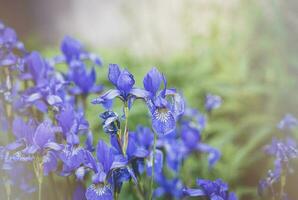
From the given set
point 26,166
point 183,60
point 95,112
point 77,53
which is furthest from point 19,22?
point 26,166

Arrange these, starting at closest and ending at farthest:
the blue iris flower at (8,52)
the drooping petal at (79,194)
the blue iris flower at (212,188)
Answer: the blue iris flower at (212,188) < the drooping petal at (79,194) < the blue iris flower at (8,52)

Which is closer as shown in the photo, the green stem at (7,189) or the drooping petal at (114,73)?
the drooping petal at (114,73)

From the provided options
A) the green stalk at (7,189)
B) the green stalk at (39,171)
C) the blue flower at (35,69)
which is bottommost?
the green stalk at (39,171)

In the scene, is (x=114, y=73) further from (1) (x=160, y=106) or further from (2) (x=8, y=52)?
A: (2) (x=8, y=52)

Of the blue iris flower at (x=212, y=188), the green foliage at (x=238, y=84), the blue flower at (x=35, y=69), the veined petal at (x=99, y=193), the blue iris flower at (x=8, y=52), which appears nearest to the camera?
the veined petal at (x=99, y=193)

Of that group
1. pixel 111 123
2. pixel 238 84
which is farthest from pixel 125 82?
pixel 238 84

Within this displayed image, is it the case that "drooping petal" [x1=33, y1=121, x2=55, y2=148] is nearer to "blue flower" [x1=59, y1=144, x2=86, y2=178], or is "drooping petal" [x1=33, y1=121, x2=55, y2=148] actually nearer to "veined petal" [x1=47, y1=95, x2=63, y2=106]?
"blue flower" [x1=59, y1=144, x2=86, y2=178]

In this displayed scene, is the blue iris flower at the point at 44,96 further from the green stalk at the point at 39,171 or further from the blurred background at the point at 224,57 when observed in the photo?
the blurred background at the point at 224,57

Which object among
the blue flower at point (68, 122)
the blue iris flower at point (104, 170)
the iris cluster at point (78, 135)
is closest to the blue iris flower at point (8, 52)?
the iris cluster at point (78, 135)
